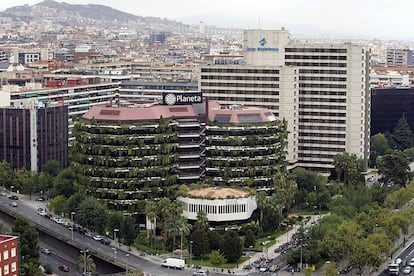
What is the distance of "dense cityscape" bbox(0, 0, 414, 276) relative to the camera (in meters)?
129

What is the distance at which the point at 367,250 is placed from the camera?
398 ft

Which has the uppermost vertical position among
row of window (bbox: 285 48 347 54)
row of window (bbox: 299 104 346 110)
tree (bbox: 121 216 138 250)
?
row of window (bbox: 285 48 347 54)

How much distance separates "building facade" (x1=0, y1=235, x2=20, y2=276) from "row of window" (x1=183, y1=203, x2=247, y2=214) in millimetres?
38282

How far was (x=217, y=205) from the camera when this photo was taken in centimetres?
14138

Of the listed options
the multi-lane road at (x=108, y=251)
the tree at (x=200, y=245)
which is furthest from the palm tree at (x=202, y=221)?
the multi-lane road at (x=108, y=251)

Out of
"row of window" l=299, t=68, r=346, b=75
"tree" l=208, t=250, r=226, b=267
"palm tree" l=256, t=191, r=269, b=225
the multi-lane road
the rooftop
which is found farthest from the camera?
"row of window" l=299, t=68, r=346, b=75

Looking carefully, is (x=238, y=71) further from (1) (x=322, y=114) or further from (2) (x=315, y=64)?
(1) (x=322, y=114)

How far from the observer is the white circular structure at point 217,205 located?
464 ft

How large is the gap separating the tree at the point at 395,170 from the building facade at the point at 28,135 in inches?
2396

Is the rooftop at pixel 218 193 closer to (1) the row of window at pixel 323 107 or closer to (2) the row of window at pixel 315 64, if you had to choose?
(1) the row of window at pixel 323 107

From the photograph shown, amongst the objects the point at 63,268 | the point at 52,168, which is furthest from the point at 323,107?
the point at 63,268

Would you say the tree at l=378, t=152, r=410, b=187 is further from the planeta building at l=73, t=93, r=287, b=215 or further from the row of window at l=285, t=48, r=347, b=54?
the planeta building at l=73, t=93, r=287, b=215

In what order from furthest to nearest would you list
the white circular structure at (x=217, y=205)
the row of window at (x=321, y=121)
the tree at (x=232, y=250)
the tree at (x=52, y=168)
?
1. the row of window at (x=321, y=121)
2. the tree at (x=52, y=168)
3. the white circular structure at (x=217, y=205)
4. the tree at (x=232, y=250)

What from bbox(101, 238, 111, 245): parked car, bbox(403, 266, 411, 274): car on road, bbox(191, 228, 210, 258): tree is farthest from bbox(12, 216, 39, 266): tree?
bbox(403, 266, 411, 274): car on road
